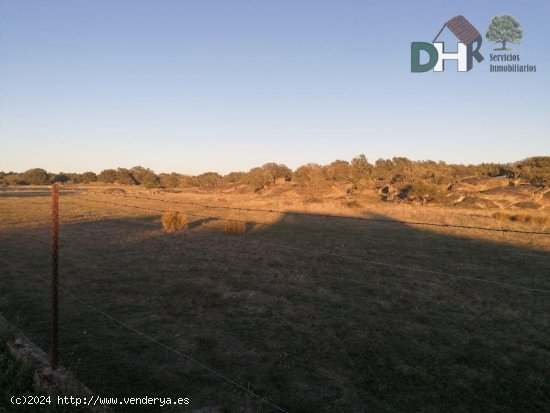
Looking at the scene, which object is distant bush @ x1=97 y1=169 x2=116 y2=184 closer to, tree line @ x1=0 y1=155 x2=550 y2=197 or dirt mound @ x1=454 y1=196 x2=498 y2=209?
tree line @ x1=0 y1=155 x2=550 y2=197

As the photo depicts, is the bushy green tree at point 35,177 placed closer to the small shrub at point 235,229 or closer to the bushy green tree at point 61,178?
the bushy green tree at point 61,178

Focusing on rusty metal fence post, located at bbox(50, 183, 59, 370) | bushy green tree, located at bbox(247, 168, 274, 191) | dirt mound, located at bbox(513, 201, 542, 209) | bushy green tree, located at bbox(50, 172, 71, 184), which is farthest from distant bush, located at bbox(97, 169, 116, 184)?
rusty metal fence post, located at bbox(50, 183, 59, 370)

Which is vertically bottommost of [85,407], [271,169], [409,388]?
[409,388]

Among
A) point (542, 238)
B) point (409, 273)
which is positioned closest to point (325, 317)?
point (409, 273)

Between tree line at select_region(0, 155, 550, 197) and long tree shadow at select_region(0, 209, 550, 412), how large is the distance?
28.4 metres

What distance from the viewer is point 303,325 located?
22.2 feet

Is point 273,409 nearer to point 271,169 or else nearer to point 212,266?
point 212,266

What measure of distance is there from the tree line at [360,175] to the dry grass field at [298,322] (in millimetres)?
28141

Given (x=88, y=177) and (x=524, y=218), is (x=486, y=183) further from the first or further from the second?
(x=88, y=177)

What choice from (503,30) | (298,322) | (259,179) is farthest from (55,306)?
(259,179)

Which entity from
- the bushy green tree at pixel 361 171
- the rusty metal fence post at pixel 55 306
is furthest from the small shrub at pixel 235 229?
the bushy green tree at pixel 361 171

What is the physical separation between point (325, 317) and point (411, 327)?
1.58m

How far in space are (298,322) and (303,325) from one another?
16 centimetres

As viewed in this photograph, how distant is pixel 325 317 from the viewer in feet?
23.5
